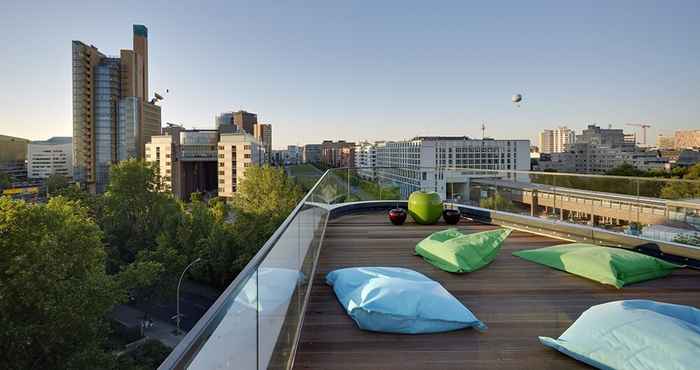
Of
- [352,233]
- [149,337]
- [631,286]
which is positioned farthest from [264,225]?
[631,286]

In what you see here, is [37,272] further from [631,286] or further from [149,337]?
[631,286]

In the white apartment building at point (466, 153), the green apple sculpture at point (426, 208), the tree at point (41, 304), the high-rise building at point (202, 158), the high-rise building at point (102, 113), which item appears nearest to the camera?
the green apple sculpture at point (426, 208)

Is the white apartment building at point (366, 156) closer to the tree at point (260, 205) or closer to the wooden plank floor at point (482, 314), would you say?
the tree at point (260, 205)

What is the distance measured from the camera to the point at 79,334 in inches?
568

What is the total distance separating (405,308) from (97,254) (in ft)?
67.8

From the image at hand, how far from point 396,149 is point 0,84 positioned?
90209 millimetres

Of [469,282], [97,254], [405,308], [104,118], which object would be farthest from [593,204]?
[104,118]

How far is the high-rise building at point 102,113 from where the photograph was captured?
225 feet

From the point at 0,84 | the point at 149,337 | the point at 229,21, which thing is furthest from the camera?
the point at 0,84

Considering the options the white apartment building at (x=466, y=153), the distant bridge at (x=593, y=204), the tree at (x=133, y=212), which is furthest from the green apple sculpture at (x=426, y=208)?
the white apartment building at (x=466, y=153)

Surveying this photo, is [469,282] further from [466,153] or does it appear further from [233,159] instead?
[466,153]

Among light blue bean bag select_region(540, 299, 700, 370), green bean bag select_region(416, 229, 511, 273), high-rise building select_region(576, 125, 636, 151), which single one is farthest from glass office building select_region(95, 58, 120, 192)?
high-rise building select_region(576, 125, 636, 151)

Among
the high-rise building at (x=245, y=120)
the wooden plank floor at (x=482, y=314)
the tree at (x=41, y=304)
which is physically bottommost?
the tree at (x=41, y=304)

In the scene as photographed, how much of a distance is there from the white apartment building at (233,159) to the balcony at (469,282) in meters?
58.1
